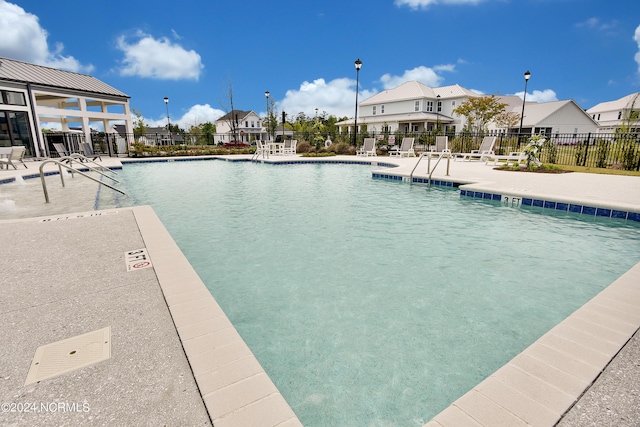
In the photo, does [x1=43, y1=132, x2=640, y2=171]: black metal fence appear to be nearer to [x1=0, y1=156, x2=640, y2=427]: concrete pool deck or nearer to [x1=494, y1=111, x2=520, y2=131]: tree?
[x1=494, y1=111, x2=520, y2=131]: tree

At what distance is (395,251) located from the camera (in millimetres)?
4453

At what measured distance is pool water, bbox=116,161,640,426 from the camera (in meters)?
2.13

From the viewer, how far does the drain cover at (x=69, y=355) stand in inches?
68.7

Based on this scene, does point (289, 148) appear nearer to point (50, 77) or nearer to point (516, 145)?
point (516, 145)

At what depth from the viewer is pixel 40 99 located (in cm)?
2145

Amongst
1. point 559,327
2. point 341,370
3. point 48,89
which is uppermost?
point 48,89

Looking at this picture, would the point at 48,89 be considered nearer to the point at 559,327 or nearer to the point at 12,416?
the point at 12,416

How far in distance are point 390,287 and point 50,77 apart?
26189 mm

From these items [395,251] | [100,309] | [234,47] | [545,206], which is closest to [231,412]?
[100,309]

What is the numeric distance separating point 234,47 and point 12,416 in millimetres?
49600

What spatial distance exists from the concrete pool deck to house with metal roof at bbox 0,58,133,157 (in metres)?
18.8

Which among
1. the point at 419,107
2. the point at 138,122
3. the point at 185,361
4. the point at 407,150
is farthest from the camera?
the point at 138,122

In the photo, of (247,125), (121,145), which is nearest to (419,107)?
(121,145)

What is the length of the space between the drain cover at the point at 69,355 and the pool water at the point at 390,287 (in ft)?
3.28
